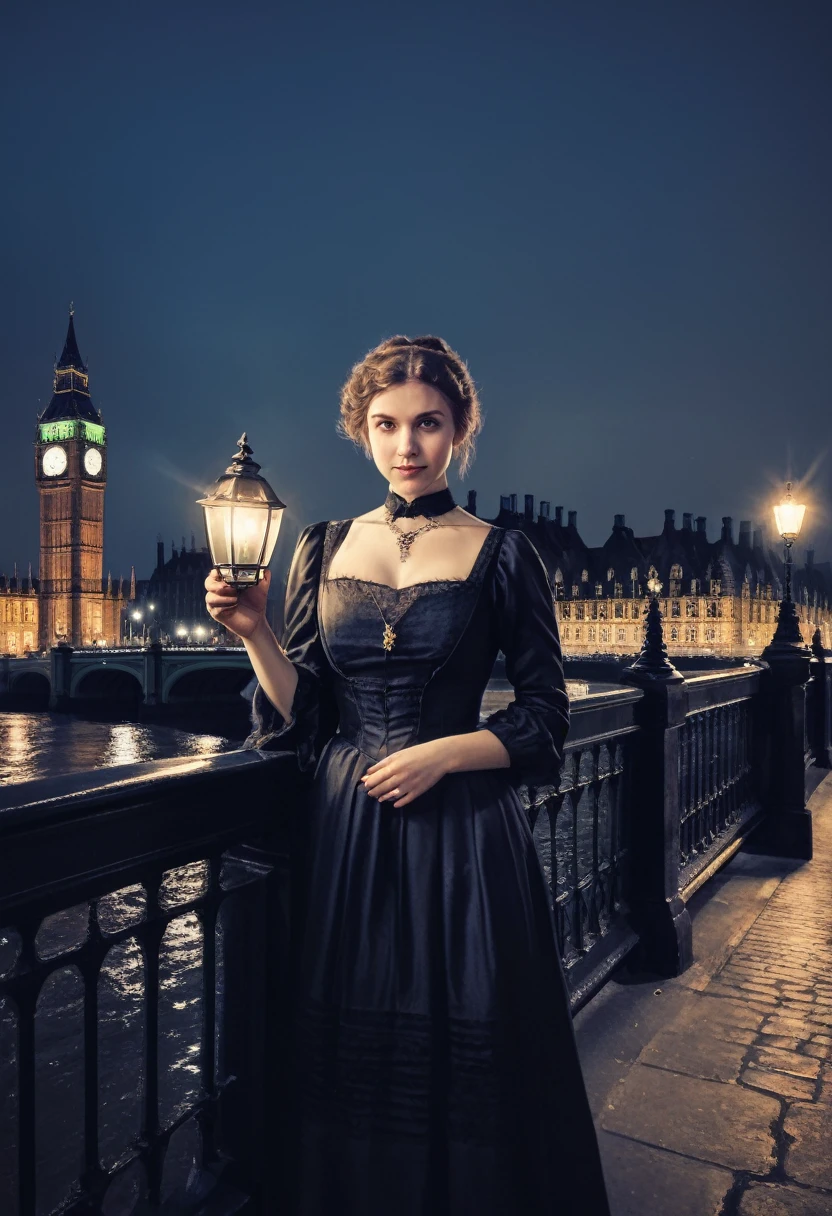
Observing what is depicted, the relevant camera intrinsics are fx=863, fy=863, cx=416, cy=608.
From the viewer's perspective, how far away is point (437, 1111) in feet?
5.40

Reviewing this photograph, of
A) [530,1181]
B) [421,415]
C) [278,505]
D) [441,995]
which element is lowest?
[530,1181]

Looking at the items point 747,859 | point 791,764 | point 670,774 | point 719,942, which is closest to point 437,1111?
point 670,774

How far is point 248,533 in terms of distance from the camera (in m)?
1.68

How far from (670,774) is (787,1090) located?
4.38 ft

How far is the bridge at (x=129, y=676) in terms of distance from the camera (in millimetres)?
51094

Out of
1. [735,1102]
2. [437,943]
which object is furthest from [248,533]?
[735,1102]

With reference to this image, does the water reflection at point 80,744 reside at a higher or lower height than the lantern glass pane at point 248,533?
lower

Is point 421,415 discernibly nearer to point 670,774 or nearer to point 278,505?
point 278,505

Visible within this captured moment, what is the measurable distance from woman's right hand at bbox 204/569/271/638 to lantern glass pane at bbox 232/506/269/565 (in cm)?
6

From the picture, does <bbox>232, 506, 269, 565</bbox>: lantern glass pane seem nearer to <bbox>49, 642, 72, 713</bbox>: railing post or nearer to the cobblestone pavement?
the cobblestone pavement

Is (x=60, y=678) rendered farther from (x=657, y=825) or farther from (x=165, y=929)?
(x=165, y=929)

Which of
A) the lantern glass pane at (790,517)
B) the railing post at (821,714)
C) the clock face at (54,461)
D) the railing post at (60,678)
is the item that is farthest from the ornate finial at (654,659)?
the clock face at (54,461)

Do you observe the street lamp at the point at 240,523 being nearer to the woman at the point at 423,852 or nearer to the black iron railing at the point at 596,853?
the woman at the point at 423,852

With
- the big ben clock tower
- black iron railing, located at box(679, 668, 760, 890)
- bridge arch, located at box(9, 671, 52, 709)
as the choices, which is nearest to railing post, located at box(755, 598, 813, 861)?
black iron railing, located at box(679, 668, 760, 890)
